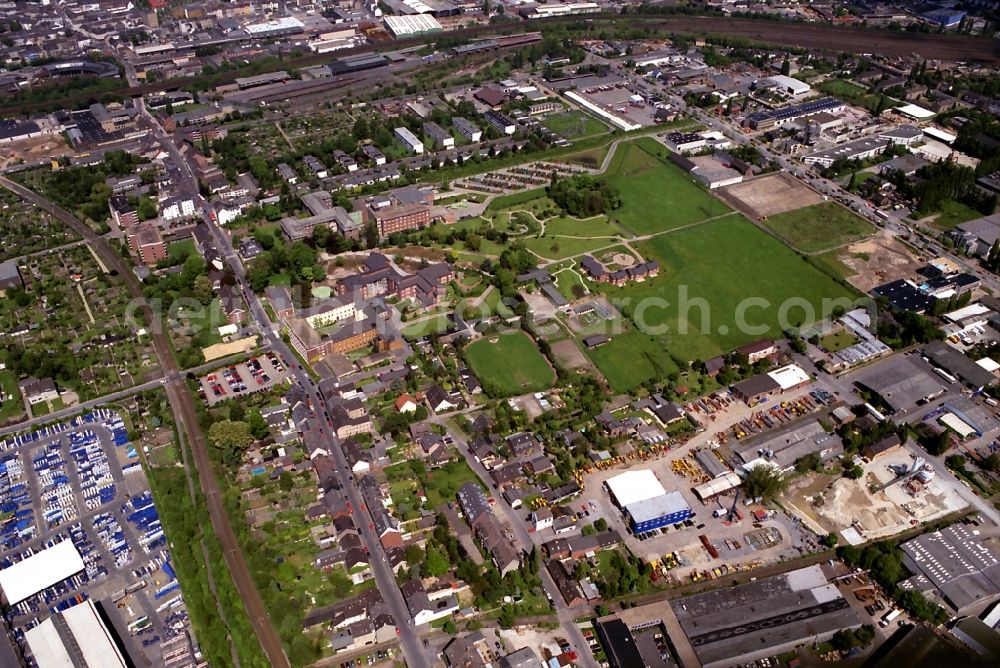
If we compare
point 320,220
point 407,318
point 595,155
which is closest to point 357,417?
point 407,318

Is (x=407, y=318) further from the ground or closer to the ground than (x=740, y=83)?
closer to the ground

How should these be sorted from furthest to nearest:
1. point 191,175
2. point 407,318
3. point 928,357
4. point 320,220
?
point 191,175, point 320,220, point 407,318, point 928,357

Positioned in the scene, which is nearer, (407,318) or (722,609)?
(722,609)

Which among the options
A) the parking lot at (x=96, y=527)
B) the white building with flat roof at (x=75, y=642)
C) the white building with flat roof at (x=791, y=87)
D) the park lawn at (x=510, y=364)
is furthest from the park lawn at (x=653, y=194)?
the white building with flat roof at (x=75, y=642)

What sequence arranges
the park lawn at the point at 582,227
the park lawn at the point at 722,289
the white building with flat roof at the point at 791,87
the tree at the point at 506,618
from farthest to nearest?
the white building with flat roof at the point at 791,87, the park lawn at the point at 582,227, the park lawn at the point at 722,289, the tree at the point at 506,618

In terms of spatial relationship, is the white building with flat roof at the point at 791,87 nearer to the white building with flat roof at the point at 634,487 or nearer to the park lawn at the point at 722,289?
the park lawn at the point at 722,289

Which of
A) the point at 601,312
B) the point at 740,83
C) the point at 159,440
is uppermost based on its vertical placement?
the point at 740,83

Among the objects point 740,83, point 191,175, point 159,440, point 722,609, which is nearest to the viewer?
point 722,609

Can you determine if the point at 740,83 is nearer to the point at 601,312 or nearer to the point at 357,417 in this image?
the point at 601,312

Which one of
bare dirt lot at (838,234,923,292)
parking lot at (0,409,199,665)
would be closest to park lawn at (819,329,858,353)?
bare dirt lot at (838,234,923,292)
